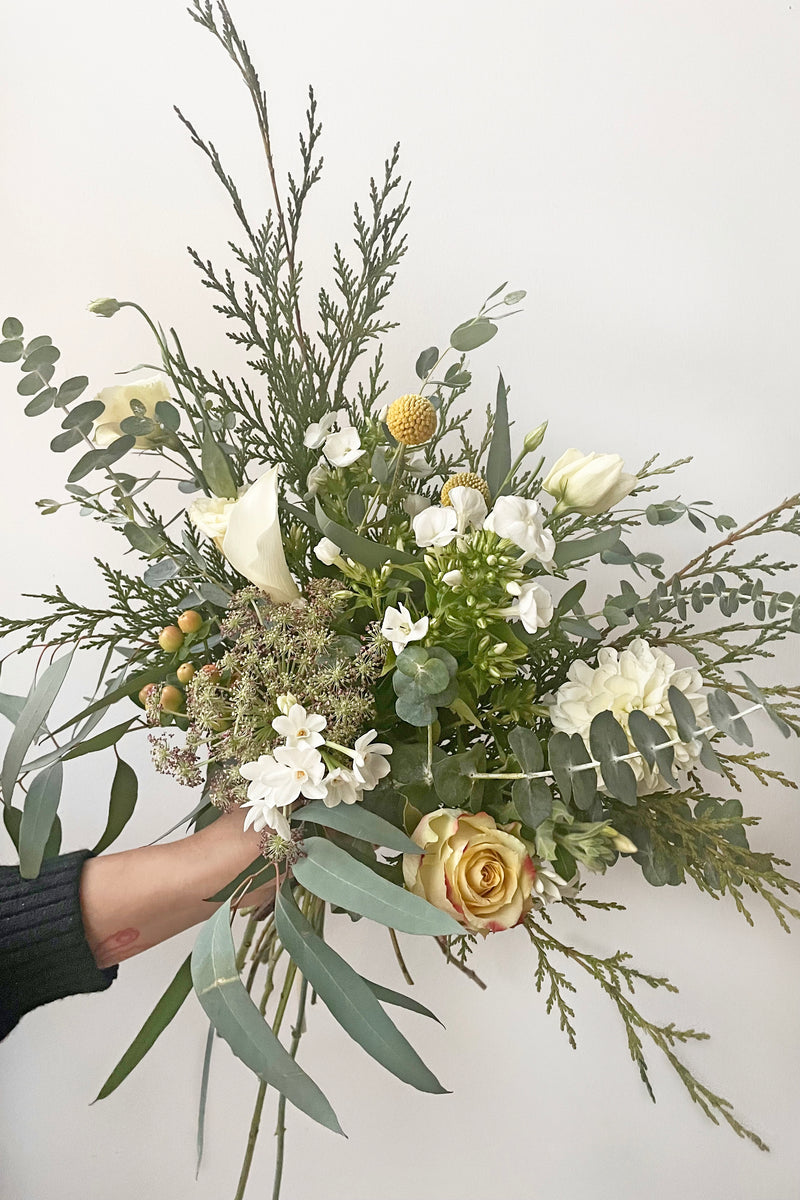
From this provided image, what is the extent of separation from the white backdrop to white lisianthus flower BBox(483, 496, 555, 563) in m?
0.36

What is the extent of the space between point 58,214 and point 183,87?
0.62 ft

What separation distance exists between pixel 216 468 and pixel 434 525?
0.18 m

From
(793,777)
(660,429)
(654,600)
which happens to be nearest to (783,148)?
(660,429)

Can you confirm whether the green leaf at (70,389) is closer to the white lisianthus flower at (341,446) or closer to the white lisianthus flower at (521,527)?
the white lisianthus flower at (341,446)

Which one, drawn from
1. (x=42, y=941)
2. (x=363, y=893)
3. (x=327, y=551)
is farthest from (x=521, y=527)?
(x=42, y=941)

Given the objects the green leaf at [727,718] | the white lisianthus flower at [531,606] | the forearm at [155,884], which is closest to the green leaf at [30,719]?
the forearm at [155,884]

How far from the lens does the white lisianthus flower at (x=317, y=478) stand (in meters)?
0.68

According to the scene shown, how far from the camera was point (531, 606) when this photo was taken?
1.90 feet

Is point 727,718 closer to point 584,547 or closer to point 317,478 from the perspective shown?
point 584,547

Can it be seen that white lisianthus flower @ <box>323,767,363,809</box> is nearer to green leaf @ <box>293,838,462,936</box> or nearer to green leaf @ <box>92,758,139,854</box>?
green leaf @ <box>293,838,462,936</box>

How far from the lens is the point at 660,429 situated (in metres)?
0.91

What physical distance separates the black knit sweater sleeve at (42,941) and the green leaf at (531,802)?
15.5 inches

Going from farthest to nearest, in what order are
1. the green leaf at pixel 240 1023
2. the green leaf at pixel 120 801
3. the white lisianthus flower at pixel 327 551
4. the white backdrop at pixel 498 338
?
the white backdrop at pixel 498 338, the green leaf at pixel 120 801, the white lisianthus flower at pixel 327 551, the green leaf at pixel 240 1023

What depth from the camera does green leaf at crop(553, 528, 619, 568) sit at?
0.63m
